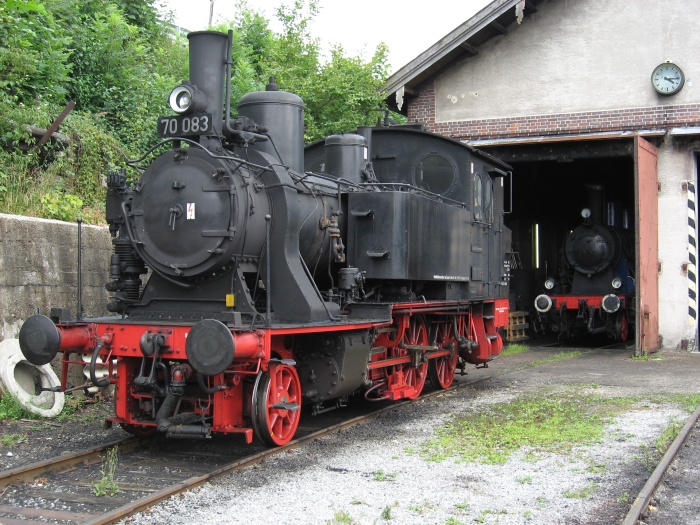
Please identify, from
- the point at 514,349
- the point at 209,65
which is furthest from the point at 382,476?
the point at 514,349

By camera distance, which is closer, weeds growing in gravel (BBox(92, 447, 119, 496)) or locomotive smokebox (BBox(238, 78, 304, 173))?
weeds growing in gravel (BBox(92, 447, 119, 496))

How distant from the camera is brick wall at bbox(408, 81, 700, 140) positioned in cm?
1413

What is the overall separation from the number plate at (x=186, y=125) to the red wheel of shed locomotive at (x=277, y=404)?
194 cm

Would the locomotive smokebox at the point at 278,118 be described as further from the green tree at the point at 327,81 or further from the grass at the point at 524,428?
the green tree at the point at 327,81

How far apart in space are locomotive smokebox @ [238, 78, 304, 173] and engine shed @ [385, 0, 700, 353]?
328 inches

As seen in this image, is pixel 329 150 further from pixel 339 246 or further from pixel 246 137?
pixel 246 137

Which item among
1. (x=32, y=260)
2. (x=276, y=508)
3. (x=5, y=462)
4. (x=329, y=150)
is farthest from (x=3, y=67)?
(x=276, y=508)

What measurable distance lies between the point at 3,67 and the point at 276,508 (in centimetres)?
774

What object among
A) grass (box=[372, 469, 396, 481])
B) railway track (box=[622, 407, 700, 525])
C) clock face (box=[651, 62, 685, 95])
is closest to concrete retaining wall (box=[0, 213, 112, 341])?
grass (box=[372, 469, 396, 481])

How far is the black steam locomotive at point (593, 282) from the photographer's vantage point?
17438 millimetres

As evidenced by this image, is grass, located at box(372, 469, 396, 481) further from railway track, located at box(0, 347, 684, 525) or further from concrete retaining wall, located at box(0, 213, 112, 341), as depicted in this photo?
concrete retaining wall, located at box(0, 213, 112, 341)

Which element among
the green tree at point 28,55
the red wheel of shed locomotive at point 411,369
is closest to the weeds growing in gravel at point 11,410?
the red wheel of shed locomotive at point 411,369

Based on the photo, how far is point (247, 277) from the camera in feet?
21.2

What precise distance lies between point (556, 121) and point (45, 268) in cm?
996
